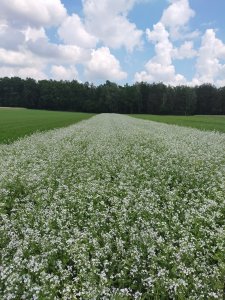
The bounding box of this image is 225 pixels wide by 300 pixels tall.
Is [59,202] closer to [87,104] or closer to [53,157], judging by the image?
[53,157]

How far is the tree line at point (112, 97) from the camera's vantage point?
140 metres

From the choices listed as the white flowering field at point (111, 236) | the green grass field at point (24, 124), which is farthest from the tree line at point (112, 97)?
the white flowering field at point (111, 236)

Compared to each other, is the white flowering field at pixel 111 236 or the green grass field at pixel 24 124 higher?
the white flowering field at pixel 111 236

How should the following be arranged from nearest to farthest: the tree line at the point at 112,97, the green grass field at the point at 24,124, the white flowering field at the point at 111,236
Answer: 1. the white flowering field at the point at 111,236
2. the green grass field at the point at 24,124
3. the tree line at the point at 112,97

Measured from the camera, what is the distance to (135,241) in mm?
6719

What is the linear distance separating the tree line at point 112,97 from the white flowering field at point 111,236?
428 ft

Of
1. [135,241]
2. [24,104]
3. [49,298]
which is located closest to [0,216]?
[135,241]

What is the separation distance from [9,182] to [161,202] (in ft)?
16.5

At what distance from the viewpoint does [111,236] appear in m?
6.83

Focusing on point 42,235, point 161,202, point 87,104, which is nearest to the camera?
point 42,235

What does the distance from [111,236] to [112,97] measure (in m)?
142

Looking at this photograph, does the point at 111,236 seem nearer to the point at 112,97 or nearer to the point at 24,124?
the point at 24,124

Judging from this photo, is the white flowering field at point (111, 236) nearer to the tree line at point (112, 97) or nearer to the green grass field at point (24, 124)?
the green grass field at point (24, 124)

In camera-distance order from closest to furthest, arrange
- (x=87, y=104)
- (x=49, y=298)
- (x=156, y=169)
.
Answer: (x=49, y=298) < (x=156, y=169) < (x=87, y=104)
